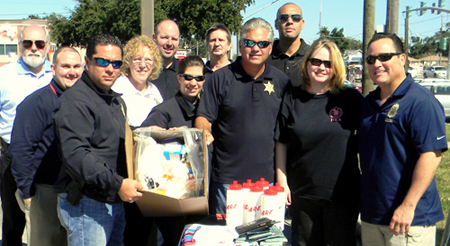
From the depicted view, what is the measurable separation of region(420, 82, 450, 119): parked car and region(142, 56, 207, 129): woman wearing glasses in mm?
16857

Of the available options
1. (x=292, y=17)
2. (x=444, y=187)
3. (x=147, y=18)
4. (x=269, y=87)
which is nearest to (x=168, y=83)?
(x=292, y=17)

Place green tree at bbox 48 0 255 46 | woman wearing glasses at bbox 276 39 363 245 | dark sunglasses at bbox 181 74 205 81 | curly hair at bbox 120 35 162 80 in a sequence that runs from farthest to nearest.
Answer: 1. green tree at bbox 48 0 255 46
2. curly hair at bbox 120 35 162 80
3. dark sunglasses at bbox 181 74 205 81
4. woman wearing glasses at bbox 276 39 363 245

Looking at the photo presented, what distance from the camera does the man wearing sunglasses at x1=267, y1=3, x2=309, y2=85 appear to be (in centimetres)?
470

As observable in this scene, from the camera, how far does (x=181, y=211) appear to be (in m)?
2.90

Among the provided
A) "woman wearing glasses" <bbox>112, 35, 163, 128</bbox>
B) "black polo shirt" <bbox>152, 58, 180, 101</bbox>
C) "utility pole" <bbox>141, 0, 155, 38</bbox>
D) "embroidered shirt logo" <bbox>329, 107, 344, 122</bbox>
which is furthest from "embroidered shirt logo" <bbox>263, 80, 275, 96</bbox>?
"utility pole" <bbox>141, 0, 155, 38</bbox>

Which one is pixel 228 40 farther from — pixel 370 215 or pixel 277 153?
pixel 370 215

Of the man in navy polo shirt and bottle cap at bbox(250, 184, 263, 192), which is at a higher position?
the man in navy polo shirt

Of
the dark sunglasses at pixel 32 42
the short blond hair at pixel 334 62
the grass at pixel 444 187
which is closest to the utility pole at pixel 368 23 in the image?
the grass at pixel 444 187

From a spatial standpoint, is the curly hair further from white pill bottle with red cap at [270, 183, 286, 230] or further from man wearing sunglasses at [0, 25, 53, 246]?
white pill bottle with red cap at [270, 183, 286, 230]

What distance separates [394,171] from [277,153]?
985 millimetres

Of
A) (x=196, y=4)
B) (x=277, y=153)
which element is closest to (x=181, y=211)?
(x=277, y=153)

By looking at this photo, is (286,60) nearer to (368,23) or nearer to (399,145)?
(399,145)

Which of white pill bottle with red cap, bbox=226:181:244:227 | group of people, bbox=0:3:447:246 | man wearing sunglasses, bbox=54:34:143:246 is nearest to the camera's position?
man wearing sunglasses, bbox=54:34:143:246

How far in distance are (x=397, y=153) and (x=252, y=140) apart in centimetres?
113
